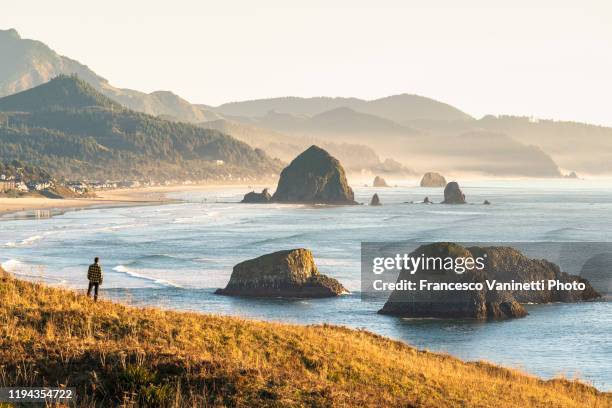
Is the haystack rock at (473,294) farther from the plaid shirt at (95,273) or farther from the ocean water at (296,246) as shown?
the plaid shirt at (95,273)

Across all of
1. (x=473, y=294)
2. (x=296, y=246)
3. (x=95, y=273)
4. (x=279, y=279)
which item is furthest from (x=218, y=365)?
(x=296, y=246)

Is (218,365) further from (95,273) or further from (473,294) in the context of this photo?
(473,294)

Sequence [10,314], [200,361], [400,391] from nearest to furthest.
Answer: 1. [200,361]
2. [400,391]
3. [10,314]

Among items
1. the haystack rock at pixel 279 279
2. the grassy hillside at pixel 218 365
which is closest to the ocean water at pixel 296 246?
the haystack rock at pixel 279 279

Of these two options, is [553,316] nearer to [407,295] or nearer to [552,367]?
[407,295]

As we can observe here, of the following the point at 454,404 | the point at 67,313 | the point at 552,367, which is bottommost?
the point at 552,367

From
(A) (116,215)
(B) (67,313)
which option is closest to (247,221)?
(A) (116,215)

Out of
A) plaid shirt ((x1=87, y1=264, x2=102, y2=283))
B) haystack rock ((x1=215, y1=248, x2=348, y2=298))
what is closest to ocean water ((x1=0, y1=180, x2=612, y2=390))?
haystack rock ((x1=215, y1=248, x2=348, y2=298))
